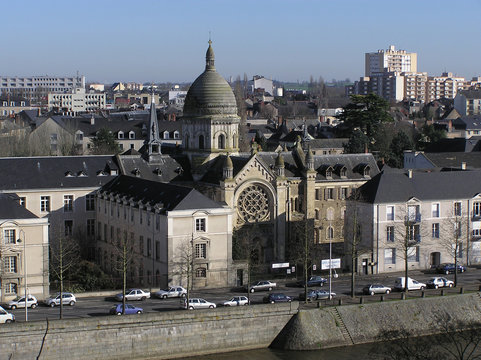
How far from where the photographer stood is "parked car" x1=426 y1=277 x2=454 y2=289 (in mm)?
66688

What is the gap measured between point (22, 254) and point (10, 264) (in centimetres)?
99

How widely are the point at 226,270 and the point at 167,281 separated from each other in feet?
14.4

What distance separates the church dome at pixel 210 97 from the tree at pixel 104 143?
3543cm

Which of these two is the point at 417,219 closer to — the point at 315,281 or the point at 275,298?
the point at 315,281

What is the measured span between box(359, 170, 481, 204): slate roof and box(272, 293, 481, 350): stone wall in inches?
483

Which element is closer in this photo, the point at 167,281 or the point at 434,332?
the point at 434,332

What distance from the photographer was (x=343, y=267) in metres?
72.9

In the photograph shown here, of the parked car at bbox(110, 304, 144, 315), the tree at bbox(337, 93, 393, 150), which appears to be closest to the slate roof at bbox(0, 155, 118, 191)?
the parked car at bbox(110, 304, 144, 315)

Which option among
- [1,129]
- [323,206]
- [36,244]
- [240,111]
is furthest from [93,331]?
[240,111]

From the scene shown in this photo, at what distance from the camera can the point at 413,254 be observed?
73.0m

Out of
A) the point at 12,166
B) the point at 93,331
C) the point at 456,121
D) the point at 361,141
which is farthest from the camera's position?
the point at 456,121

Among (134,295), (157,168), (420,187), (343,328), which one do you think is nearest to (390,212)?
(420,187)

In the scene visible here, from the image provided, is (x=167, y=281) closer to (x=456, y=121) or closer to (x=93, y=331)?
(x=93, y=331)

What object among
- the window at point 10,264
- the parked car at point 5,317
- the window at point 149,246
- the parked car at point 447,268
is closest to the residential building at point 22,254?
the window at point 10,264
